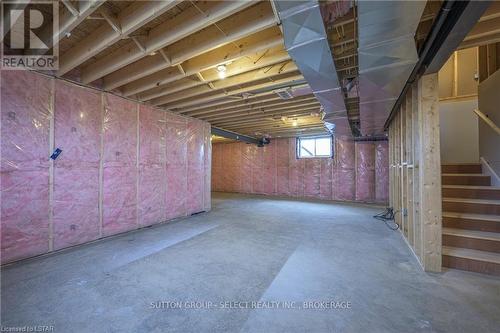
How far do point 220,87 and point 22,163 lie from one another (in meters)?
2.70

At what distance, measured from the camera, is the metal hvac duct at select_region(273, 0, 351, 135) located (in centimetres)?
140

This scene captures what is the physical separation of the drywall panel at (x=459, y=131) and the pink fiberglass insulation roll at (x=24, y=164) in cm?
726

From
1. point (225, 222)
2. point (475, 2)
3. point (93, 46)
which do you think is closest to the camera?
point (475, 2)

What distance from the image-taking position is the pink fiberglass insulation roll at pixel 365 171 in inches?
271

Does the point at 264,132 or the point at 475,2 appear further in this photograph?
the point at 264,132

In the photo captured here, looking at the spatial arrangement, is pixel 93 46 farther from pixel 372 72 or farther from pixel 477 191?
pixel 477 191

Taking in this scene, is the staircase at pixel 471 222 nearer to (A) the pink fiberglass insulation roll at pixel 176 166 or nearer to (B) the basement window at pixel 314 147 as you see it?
(B) the basement window at pixel 314 147

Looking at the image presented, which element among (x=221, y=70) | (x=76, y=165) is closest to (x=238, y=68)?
(x=221, y=70)

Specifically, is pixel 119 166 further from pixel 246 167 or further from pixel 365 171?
pixel 365 171

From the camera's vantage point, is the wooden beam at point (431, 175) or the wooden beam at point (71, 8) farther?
the wooden beam at point (431, 175)

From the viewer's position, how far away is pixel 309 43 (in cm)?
170

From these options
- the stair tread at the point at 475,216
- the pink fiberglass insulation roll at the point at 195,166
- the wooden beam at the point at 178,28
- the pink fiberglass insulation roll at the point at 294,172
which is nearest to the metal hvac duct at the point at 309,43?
the wooden beam at the point at 178,28

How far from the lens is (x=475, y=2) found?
1.28 meters

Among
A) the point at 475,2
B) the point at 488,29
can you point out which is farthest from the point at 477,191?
the point at 475,2
